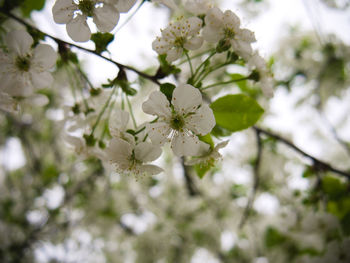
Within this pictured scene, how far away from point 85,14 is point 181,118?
54cm

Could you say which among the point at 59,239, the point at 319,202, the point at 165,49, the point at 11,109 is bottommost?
the point at 59,239

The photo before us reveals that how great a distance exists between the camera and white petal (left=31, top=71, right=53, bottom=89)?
1074mm

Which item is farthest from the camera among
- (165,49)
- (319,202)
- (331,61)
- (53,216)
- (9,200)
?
(9,200)

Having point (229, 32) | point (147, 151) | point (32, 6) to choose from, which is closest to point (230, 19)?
point (229, 32)

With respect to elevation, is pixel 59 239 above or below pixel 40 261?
above

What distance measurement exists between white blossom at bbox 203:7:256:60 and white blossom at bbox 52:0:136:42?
31 centimetres

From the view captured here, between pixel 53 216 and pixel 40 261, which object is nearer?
pixel 53 216

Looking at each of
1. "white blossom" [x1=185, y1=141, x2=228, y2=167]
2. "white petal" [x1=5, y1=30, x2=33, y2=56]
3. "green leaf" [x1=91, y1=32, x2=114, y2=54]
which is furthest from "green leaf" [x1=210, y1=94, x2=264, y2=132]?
"white petal" [x1=5, y1=30, x2=33, y2=56]

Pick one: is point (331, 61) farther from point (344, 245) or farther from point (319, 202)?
point (344, 245)

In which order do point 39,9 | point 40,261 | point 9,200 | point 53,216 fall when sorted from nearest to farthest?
point 39,9, point 53,216, point 9,200, point 40,261

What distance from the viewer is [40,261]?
463 centimetres

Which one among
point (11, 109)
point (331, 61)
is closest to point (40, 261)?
point (11, 109)

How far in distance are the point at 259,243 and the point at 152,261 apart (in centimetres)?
166

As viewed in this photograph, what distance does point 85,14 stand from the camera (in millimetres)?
1010
